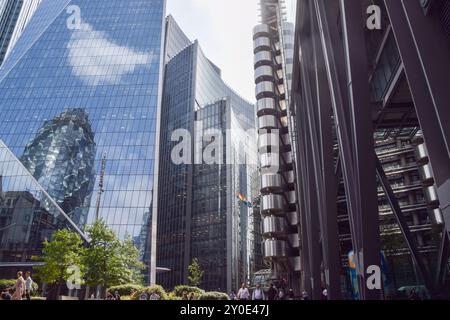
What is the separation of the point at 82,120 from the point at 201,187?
33.0m

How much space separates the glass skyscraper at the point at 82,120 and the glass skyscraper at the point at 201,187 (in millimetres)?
22493

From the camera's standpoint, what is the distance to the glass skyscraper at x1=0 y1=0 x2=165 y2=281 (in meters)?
59.9

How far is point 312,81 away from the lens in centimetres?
2436

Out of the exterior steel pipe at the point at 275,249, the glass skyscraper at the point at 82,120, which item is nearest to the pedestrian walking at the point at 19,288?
the exterior steel pipe at the point at 275,249

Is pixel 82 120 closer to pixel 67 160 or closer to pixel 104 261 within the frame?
pixel 67 160

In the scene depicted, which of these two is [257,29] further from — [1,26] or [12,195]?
[1,26]

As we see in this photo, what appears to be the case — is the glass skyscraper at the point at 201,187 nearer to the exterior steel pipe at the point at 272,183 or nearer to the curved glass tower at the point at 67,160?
the curved glass tower at the point at 67,160

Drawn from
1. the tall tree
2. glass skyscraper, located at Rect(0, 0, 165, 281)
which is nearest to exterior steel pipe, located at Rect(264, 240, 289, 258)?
the tall tree

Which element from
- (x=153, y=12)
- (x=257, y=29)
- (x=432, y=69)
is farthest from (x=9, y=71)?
(x=432, y=69)

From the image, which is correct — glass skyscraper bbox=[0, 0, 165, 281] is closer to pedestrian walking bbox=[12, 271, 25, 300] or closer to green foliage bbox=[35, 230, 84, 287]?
green foliage bbox=[35, 230, 84, 287]

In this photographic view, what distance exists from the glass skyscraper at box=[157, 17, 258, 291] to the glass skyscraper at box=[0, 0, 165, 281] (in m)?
22.5

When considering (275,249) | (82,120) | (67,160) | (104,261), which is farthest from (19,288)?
(82,120)
